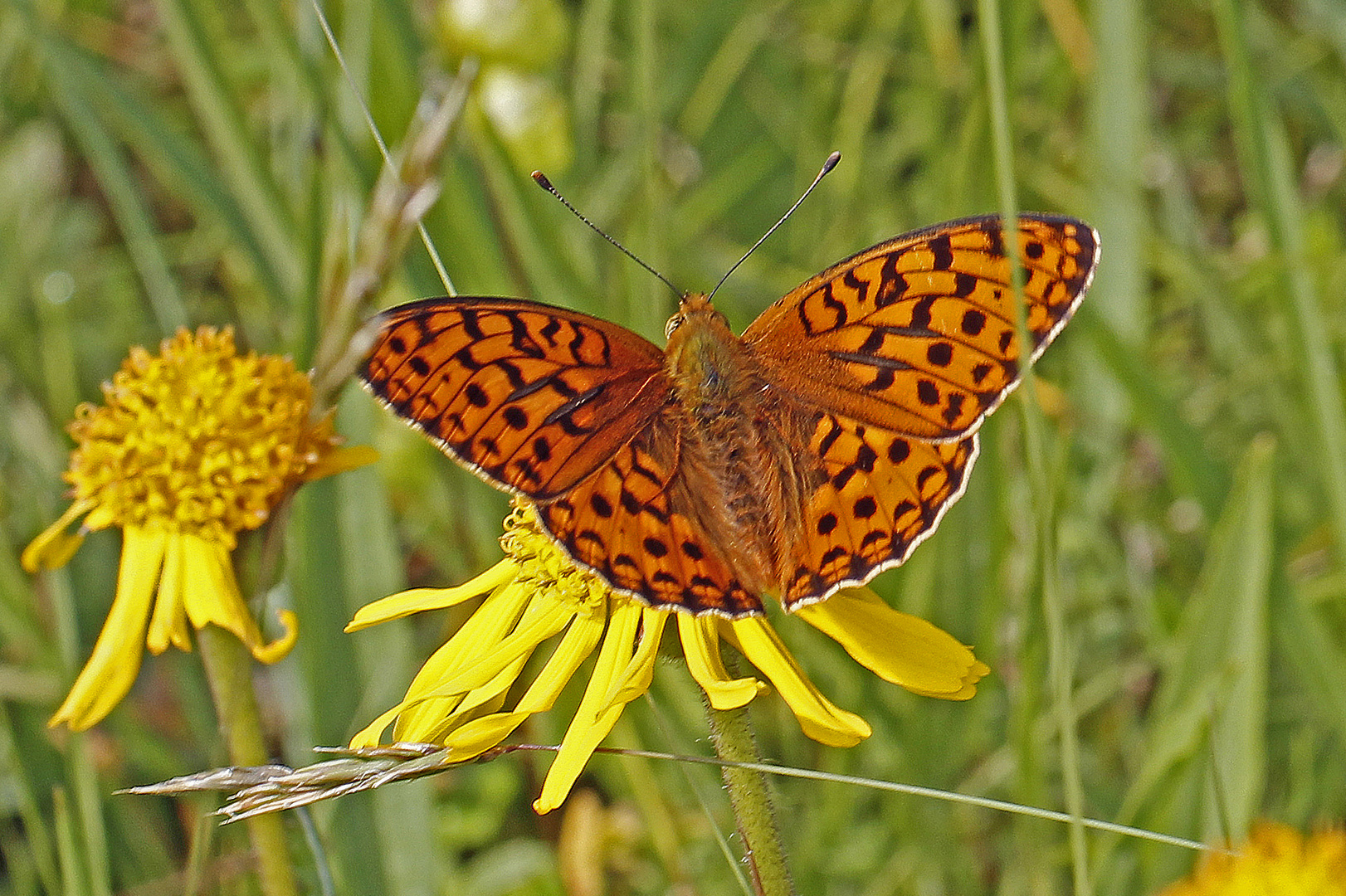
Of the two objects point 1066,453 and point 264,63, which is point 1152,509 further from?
point 264,63

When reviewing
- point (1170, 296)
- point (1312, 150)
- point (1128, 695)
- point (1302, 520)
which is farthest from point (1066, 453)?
point (1312, 150)

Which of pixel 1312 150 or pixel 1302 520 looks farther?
pixel 1312 150

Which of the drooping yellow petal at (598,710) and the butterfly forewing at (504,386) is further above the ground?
the butterfly forewing at (504,386)

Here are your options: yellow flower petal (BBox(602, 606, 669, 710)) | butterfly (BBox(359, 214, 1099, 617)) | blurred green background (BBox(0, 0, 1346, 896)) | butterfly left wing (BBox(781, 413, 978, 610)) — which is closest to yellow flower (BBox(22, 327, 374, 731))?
blurred green background (BBox(0, 0, 1346, 896))

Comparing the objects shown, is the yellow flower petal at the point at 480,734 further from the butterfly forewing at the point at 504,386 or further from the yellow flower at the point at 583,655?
the butterfly forewing at the point at 504,386

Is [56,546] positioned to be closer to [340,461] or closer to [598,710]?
[340,461]

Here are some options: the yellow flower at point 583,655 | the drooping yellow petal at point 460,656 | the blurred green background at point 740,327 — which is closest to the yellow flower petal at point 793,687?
the yellow flower at point 583,655

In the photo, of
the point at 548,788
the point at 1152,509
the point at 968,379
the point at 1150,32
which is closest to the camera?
the point at 548,788
